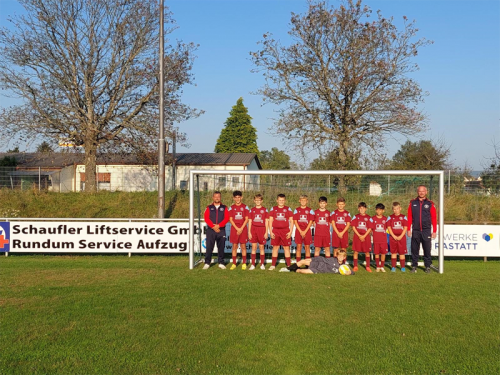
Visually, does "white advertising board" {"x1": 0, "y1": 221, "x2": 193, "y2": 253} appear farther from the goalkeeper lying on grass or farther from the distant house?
the goalkeeper lying on grass

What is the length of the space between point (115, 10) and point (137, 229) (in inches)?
552

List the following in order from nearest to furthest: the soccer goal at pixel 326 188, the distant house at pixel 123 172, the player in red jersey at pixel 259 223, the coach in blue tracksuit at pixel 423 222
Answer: the coach in blue tracksuit at pixel 423 222, the player in red jersey at pixel 259 223, the soccer goal at pixel 326 188, the distant house at pixel 123 172

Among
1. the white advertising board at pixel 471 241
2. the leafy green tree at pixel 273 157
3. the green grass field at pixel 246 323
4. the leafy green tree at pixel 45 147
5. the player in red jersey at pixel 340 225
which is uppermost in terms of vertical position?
the leafy green tree at pixel 273 157

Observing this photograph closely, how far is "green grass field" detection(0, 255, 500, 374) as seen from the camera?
506 cm

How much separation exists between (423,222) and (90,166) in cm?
1855

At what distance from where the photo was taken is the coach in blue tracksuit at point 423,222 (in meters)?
10.7

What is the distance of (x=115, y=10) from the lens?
2283 centimetres

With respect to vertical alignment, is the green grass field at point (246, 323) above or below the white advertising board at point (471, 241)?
below

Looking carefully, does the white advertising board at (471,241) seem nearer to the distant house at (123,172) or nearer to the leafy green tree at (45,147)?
the distant house at (123,172)

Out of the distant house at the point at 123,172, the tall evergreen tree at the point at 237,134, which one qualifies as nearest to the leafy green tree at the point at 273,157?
the tall evergreen tree at the point at 237,134

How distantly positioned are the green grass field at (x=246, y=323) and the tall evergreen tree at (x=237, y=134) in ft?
174

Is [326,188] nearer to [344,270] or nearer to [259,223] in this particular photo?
[259,223]

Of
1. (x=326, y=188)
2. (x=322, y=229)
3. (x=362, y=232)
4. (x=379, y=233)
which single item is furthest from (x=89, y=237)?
(x=379, y=233)

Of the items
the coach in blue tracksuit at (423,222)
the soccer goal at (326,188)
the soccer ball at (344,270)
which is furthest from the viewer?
the soccer goal at (326,188)
